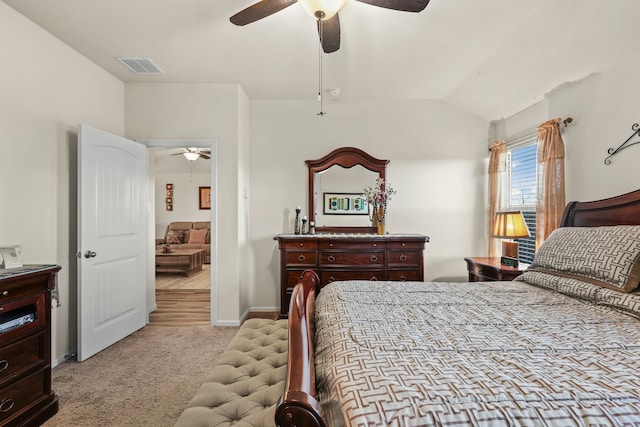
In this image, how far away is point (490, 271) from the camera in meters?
3.04

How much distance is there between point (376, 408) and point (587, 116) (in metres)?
3.02

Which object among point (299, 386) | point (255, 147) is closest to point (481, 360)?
point (299, 386)

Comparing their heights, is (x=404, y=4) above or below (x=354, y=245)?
above

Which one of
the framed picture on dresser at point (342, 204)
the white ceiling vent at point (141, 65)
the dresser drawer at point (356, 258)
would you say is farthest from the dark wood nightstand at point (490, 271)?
the white ceiling vent at point (141, 65)

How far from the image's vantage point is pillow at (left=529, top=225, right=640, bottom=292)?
5.35ft

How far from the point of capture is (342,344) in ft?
3.76

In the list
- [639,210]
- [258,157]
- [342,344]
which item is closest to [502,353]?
[342,344]

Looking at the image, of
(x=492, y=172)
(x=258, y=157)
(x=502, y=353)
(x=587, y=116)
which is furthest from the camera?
(x=258, y=157)

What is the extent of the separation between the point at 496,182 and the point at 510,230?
1002mm

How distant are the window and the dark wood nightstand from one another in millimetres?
473

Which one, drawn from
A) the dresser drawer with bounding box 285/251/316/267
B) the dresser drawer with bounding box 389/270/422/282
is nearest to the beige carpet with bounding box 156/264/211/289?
the dresser drawer with bounding box 285/251/316/267

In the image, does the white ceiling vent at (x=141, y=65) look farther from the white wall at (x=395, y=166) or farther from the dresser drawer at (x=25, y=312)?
the dresser drawer at (x=25, y=312)

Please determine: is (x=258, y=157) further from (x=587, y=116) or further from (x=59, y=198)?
(x=587, y=116)

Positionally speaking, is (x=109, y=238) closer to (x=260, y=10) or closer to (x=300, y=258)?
(x=300, y=258)
